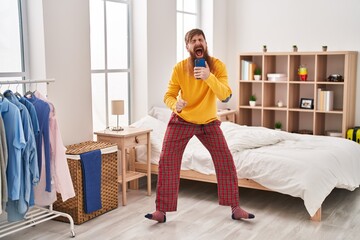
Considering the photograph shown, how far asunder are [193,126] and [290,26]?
2932 mm

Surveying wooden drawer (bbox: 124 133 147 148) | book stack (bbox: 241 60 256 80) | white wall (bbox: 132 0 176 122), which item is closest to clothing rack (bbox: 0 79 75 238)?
wooden drawer (bbox: 124 133 147 148)

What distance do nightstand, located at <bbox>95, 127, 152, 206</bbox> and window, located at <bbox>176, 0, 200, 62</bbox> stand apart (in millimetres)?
1724

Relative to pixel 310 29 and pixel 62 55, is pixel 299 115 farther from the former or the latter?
pixel 62 55

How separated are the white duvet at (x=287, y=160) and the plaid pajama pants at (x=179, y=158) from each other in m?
0.37

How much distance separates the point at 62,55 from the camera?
3947 mm

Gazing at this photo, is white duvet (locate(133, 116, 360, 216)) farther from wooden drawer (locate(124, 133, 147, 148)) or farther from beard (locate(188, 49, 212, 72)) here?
beard (locate(188, 49, 212, 72))

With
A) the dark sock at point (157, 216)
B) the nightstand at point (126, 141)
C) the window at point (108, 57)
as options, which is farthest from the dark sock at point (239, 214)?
the window at point (108, 57)

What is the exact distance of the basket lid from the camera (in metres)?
3.68

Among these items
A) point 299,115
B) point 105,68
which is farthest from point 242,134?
point 299,115

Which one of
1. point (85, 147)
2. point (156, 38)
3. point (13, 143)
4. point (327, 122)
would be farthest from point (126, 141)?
point (327, 122)

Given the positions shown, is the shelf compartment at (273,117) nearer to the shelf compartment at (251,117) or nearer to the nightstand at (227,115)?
the shelf compartment at (251,117)

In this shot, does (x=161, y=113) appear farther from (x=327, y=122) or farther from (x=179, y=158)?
(x=327, y=122)

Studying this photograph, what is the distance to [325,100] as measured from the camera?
18.0ft

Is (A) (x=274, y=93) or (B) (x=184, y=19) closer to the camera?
(B) (x=184, y=19)
